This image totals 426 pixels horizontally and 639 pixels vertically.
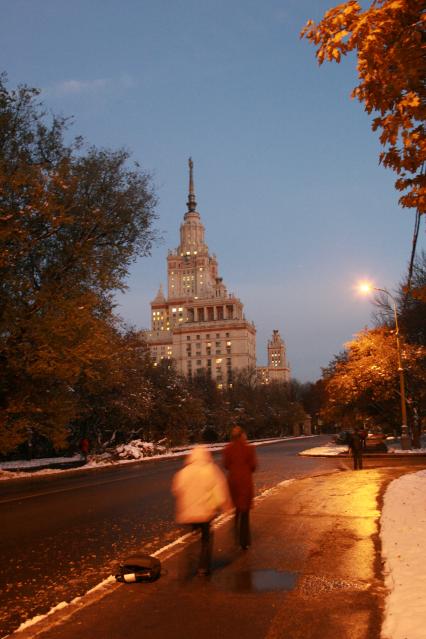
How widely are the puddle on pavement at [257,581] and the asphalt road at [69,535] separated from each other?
1627 mm

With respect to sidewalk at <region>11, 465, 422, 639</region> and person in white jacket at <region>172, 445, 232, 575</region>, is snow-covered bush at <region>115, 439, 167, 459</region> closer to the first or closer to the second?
sidewalk at <region>11, 465, 422, 639</region>

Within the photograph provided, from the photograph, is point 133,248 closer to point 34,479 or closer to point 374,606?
point 34,479

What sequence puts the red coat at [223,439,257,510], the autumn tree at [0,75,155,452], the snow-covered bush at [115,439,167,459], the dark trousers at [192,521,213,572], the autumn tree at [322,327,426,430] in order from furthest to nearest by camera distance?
the snow-covered bush at [115,439,167,459] < the autumn tree at [322,327,426,430] < the autumn tree at [0,75,155,452] < the red coat at [223,439,257,510] < the dark trousers at [192,521,213,572]

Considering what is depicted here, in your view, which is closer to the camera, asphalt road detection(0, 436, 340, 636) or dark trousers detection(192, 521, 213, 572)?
asphalt road detection(0, 436, 340, 636)

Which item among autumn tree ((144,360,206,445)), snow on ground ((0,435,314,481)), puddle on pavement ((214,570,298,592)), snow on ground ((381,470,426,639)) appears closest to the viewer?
snow on ground ((381,470,426,639))

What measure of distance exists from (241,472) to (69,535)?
396cm

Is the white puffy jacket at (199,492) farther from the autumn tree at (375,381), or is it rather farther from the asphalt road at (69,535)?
the autumn tree at (375,381)

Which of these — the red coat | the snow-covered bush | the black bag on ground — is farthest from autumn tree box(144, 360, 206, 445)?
the black bag on ground

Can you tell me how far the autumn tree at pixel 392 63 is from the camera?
6.35 m

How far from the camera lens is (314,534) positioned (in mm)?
9977

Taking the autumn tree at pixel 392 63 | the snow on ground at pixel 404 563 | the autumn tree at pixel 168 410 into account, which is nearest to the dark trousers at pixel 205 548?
the snow on ground at pixel 404 563

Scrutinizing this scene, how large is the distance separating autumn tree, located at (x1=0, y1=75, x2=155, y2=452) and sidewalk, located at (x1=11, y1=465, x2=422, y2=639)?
12.8 metres

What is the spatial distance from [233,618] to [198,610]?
422 millimetres

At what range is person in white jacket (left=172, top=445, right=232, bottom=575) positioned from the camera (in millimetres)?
7520
